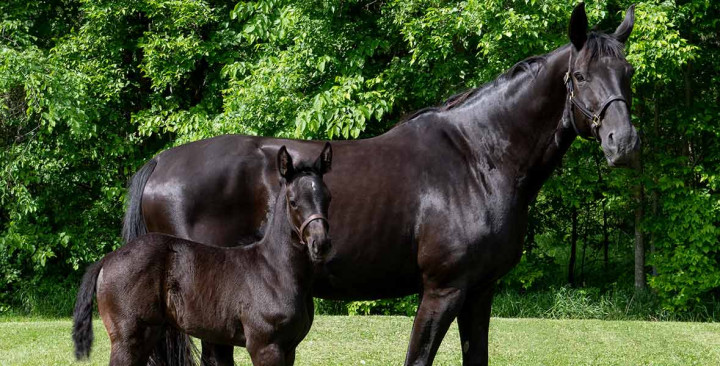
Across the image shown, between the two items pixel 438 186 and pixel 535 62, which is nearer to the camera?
pixel 438 186

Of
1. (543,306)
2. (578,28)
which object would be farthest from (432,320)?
(543,306)

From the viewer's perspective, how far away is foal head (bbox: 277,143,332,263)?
163 inches

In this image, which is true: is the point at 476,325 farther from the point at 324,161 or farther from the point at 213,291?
the point at 213,291

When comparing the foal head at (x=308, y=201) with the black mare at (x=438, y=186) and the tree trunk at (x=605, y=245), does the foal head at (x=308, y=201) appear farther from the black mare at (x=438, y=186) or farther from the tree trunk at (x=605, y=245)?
the tree trunk at (x=605, y=245)

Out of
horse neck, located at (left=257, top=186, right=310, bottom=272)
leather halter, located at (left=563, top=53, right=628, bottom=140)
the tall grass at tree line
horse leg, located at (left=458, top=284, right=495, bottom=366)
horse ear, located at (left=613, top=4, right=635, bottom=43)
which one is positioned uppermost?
horse ear, located at (left=613, top=4, right=635, bottom=43)

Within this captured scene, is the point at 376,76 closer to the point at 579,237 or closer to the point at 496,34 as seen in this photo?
the point at 496,34

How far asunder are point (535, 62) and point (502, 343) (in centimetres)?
594

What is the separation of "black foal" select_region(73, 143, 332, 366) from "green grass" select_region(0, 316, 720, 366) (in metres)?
4.09

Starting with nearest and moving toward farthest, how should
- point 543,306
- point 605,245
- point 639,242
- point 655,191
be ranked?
point 543,306 < point 655,191 < point 639,242 < point 605,245

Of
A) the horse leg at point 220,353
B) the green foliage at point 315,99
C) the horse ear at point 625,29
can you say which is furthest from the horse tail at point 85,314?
the green foliage at point 315,99

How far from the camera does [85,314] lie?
4.65 meters

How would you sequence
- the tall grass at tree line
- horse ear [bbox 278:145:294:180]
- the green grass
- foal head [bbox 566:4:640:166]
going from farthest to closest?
the tall grass at tree line → the green grass → foal head [bbox 566:4:640:166] → horse ear [bbox 278:145:294:180]

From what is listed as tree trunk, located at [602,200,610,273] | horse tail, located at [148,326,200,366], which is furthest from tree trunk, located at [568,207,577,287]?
horse tail, located at [148,326,200,366]

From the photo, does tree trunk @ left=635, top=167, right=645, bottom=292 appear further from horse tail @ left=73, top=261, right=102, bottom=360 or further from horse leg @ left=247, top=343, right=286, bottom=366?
horse tail @ left=73, top=261, right=102, bottom=360
